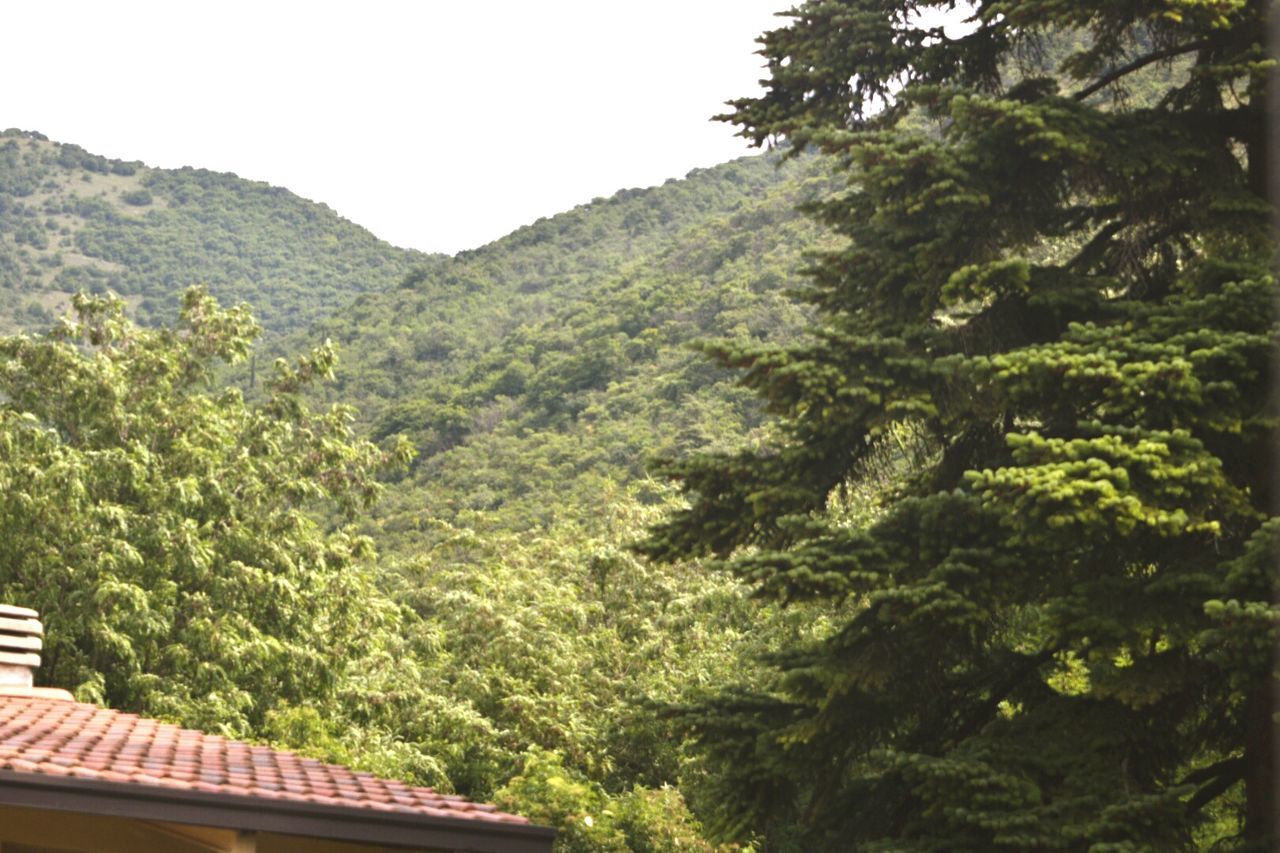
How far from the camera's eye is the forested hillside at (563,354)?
1715 inches

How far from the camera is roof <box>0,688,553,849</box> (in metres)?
4.79

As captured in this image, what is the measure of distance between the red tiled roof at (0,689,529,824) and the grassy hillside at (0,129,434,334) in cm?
7699

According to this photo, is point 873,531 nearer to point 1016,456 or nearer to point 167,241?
point 1016,456

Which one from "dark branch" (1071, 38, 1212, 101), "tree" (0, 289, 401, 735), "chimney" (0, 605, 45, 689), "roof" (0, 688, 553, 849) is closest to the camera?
"roof" (0, 688, 553, 849)

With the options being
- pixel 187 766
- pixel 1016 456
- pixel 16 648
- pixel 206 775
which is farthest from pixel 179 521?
pixel 206 775

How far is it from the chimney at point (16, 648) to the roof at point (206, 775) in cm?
146

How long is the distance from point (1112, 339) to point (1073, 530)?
1139mm

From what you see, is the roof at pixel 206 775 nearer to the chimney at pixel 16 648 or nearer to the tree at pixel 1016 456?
the chimney at pixel 16 648

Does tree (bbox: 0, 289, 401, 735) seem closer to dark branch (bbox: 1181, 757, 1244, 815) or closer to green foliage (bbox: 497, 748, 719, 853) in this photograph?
green foliage (bbox: 497, 748, 719, 853)

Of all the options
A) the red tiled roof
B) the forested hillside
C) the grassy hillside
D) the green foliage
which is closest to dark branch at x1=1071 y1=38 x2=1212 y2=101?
the red tiled roof

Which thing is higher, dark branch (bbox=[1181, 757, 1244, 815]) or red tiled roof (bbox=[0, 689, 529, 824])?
red tiled roof (bbox=[0, 689, 529, 824])

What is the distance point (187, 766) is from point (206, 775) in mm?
353

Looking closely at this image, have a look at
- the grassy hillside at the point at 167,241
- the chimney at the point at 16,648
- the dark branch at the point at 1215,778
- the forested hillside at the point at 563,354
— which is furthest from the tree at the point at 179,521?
the grassy hillside at the point at 167,241

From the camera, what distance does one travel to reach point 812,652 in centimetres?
915
